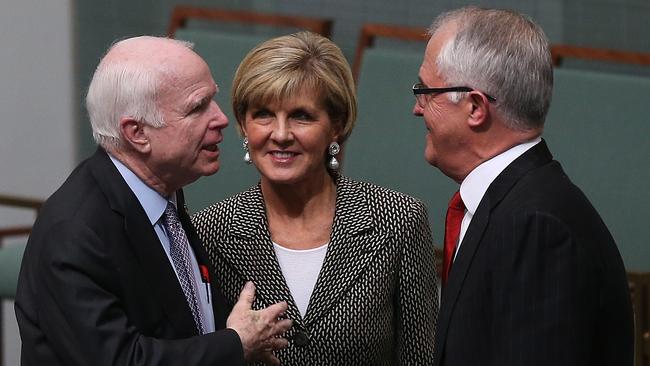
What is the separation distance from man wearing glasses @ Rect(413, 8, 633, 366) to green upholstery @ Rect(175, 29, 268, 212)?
2326 millimetres

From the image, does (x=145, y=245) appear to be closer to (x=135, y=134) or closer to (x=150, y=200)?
(x=150, y=200)

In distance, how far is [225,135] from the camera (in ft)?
15.6

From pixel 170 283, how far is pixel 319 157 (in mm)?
669

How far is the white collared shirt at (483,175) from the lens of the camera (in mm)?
2316

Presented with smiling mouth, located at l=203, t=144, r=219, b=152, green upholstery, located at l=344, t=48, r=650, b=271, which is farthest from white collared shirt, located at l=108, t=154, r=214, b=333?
green upholstery, located at l=344, t=48, r=650, b=271

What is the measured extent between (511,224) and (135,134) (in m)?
0.80

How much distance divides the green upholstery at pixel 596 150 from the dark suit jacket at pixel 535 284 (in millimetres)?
1820

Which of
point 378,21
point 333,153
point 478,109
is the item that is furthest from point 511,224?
point 378,21

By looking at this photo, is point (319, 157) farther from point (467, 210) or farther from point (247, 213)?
point (467, 210)

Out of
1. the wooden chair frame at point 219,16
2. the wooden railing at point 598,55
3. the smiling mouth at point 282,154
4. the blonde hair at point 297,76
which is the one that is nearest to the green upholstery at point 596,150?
the wooden railing at point 598,55

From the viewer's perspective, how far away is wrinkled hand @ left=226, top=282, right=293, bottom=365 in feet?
8.30

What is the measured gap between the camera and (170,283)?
8.19 ft

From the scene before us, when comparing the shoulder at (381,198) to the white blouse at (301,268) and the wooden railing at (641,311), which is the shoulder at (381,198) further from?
the wooden railing at (641,311)

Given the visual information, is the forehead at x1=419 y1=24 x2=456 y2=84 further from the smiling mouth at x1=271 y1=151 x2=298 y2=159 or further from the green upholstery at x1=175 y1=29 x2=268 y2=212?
the green upholstery at x1=175 y1=29 x2=268 y2=212
